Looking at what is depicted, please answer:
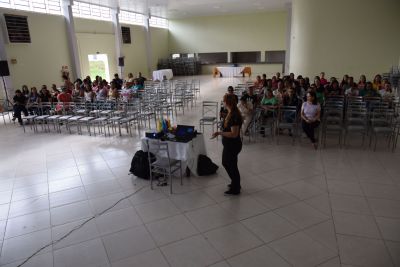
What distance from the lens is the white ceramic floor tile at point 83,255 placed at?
3078 millimetres

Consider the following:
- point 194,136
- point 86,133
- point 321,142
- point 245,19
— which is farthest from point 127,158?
point 245,19

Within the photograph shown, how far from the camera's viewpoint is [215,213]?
12.8 feet

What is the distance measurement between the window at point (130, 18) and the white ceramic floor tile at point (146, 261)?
61.5 feet

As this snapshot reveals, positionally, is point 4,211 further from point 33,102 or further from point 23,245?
point 33,102

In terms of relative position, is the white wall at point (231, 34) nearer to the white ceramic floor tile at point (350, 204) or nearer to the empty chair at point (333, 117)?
the empty chair at point (333, 117)

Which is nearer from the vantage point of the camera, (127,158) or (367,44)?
(127,158)

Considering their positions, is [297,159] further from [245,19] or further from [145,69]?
[245,19]

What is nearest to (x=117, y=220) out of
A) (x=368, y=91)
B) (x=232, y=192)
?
(x=232, y=192)

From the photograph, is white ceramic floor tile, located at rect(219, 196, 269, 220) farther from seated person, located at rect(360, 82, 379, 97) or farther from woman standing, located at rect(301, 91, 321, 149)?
seated person, located at rect(360, 82, 379, 97)

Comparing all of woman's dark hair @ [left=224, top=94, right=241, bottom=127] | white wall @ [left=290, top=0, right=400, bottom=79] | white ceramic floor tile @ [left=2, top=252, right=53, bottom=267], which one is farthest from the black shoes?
white wall @ [left=290, top=0, right=400, bottom=79]

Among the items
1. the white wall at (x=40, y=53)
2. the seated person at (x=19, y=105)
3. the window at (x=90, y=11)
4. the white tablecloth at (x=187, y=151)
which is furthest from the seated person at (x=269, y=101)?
the window at (x=90, y=11)

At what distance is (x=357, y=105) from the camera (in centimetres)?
694

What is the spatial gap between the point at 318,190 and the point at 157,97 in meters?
6.30

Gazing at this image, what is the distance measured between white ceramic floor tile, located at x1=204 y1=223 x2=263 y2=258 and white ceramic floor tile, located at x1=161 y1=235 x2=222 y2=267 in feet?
0.29
